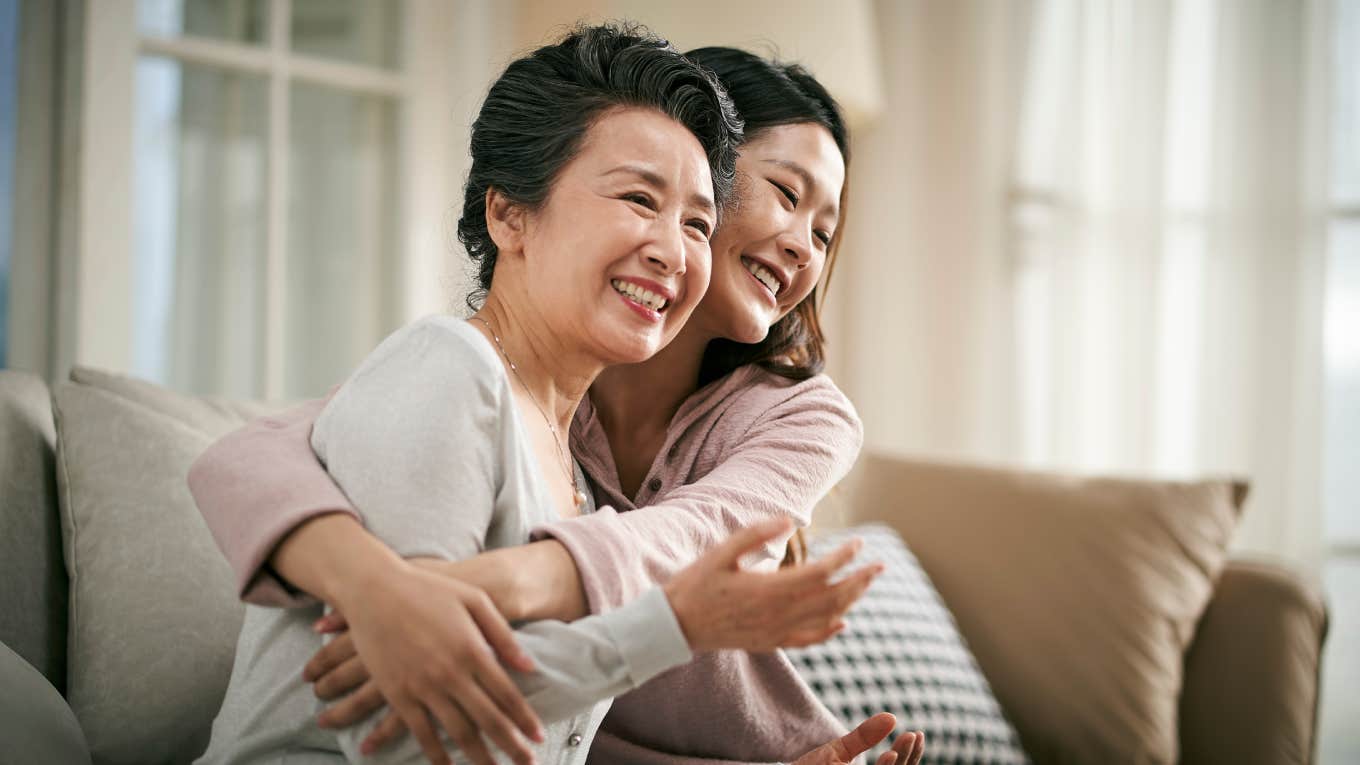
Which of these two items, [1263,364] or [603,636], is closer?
[603,636]

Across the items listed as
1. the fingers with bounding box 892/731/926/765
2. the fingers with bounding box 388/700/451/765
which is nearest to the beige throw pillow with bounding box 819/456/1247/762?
the fingers with bounding box 892/731/926/765

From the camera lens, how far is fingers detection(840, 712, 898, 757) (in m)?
1.11

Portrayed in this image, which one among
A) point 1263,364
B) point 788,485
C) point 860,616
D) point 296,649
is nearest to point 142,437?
point 296,649

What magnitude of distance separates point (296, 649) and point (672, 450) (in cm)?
51

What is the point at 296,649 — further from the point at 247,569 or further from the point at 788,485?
the point at 788,485

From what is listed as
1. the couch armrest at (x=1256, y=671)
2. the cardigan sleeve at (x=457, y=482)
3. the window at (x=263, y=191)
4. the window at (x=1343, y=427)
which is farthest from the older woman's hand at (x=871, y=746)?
the window at (x=1343, y=427)

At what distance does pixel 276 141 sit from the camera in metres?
2.46

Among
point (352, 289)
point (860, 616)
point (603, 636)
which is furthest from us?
point (352, 289)

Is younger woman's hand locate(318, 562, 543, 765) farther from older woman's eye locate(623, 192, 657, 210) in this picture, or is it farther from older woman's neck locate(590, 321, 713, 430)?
older woman's neck locate(590, 321, 713, 430)

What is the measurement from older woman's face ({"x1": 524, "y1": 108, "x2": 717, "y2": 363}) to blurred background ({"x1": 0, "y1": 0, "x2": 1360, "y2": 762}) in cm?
118

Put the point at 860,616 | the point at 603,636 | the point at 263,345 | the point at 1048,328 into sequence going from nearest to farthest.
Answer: the point at 603,636, the point at 860,616, the point at 263,345, the point at 1048,328

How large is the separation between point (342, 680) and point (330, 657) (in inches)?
0.8

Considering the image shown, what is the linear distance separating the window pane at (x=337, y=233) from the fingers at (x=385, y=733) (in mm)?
1916

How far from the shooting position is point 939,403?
9.77 feet
